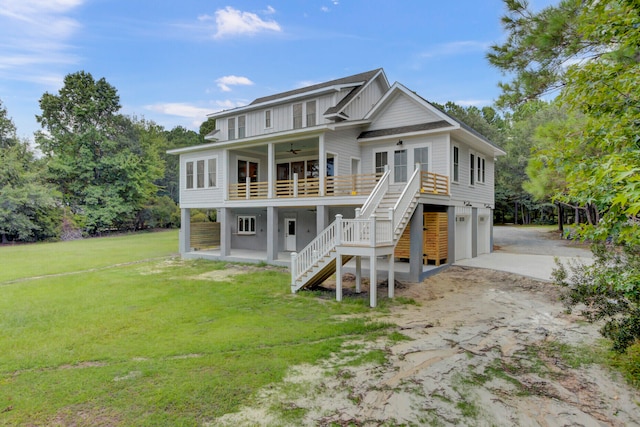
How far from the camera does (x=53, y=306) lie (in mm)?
9438

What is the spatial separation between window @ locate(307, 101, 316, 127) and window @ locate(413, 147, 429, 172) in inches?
227

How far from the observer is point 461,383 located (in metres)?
5.12

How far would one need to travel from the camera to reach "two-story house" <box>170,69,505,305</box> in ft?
37.1

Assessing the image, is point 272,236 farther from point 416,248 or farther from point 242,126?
point 242,126

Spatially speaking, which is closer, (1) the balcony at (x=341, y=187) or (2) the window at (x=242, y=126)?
(1) the balcony at (x=341, y=187)

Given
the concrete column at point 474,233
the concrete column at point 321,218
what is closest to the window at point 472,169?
the concrete column at point 474,233

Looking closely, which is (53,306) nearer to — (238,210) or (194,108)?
(238,210)

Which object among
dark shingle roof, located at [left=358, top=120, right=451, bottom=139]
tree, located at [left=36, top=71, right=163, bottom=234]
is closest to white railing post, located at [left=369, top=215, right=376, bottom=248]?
dark shingle roof, located at [left=358, top=120, right=451, bottom=139]

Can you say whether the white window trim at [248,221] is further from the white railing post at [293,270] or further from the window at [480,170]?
the window at [480,170]

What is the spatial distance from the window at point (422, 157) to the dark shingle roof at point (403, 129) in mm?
862

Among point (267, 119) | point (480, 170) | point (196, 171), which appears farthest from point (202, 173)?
point (480, 170)

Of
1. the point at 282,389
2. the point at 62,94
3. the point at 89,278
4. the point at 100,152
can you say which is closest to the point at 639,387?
the point at 282,389

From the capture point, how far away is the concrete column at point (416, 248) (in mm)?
12086

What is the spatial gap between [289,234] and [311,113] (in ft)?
21.4
